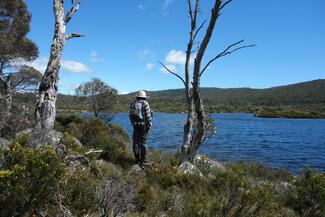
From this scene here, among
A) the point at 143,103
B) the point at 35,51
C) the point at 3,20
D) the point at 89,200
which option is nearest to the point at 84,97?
the point at 35,51

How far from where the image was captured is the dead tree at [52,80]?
392 inches

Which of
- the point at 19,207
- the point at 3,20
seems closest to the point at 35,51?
the point at 3,20

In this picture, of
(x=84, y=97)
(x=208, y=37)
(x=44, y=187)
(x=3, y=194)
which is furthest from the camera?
(x=84, y=97)

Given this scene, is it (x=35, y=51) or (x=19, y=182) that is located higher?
(x=35, y=51)

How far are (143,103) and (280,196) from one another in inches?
177

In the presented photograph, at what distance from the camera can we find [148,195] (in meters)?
7.67

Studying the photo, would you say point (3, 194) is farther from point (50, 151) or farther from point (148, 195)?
point (148, 195)

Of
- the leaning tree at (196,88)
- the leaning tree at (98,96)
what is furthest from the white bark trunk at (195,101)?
the leaning tree at (98,96)

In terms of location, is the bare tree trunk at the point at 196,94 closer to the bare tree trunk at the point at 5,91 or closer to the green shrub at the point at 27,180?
the green shrub at the point at 27,180

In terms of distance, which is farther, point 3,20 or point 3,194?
point 3,20

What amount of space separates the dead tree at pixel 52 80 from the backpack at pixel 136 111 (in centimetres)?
216

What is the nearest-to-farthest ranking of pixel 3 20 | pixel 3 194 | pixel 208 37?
pixel 3 194, pixel 208 37, pixel 3 20

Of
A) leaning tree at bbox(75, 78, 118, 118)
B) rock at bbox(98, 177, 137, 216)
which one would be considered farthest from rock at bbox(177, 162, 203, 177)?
leaning tree at bbox(75, 78, 118, 118)

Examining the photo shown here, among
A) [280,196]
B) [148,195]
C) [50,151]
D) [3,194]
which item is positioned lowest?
[280,196]
